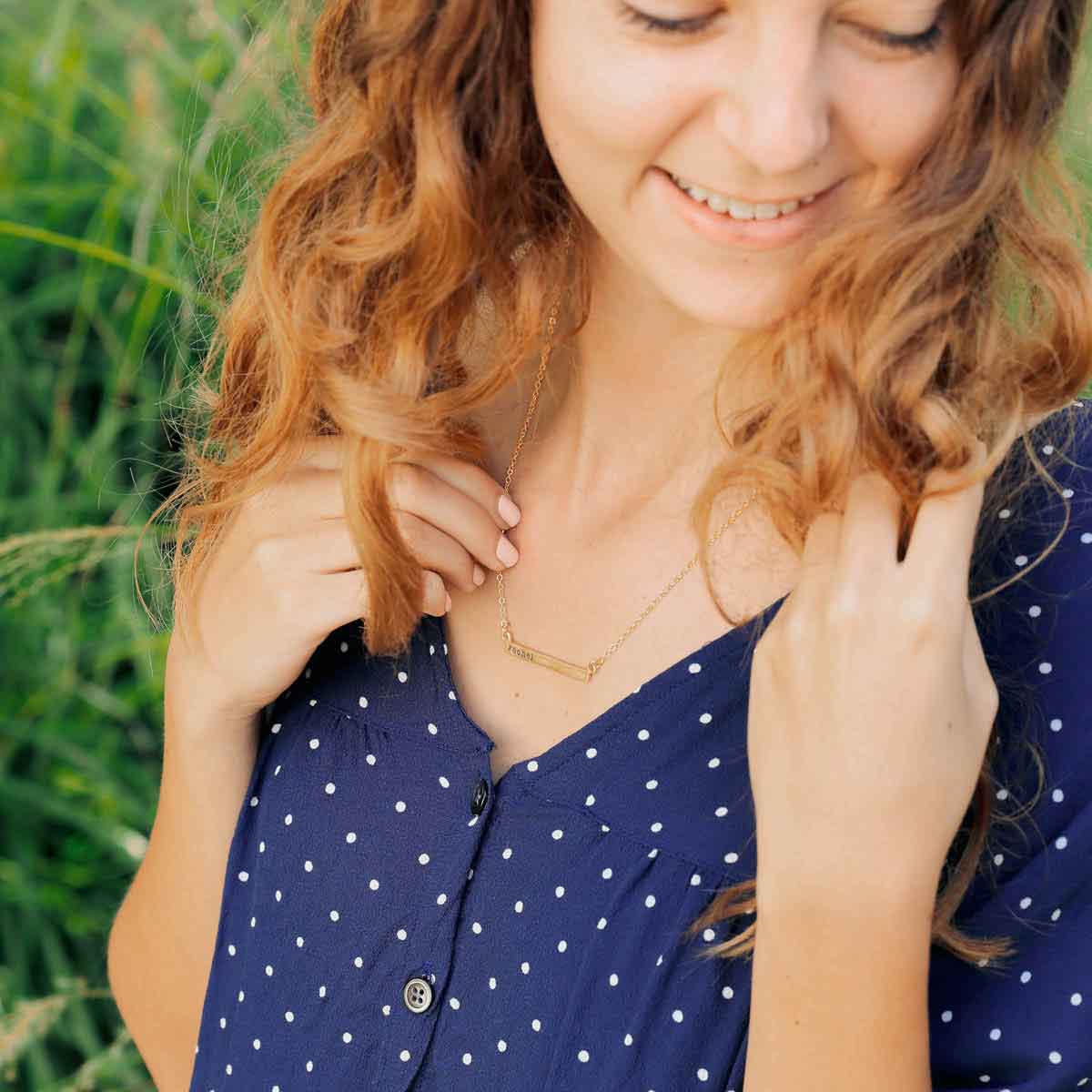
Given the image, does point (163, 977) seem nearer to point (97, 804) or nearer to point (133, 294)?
point (97, 804)

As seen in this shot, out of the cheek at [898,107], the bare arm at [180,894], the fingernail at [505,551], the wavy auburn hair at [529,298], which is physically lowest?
the bare arm at [180,894]

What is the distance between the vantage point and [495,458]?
1.72 m

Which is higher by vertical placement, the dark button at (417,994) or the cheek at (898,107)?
the cheek at (898,107)

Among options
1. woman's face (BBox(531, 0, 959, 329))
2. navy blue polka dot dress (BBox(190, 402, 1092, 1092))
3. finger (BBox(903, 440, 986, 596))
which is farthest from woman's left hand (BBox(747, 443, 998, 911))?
woman's face (BBox(531, 0, 959, 329))

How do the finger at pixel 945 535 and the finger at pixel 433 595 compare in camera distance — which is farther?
the finger at pixel 433 595

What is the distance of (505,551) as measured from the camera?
1.63 metres

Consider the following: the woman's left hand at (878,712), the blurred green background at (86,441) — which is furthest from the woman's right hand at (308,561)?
the blurred green background at (86,441)

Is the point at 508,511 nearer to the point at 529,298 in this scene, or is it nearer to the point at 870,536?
the point at 529,298

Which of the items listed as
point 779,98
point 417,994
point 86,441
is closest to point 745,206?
point 779,98

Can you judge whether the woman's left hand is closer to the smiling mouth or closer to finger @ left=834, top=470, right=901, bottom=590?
finger @ left=834, top=470, right=901, bottom=590

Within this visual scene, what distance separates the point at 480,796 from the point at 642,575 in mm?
273

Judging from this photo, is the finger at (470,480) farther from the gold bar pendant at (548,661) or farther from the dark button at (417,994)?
the dark button at (417,994)

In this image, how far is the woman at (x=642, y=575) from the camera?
4.05ft

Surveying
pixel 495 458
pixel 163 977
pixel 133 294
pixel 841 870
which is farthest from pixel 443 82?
pixel 133 294
